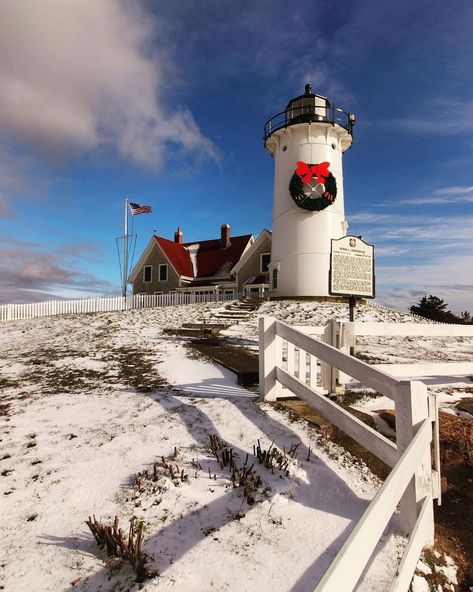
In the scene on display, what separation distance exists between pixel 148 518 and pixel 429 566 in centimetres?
205

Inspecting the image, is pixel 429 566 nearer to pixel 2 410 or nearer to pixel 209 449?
pixel 209 449

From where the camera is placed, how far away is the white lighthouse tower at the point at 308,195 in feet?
80.9

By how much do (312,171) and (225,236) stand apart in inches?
485

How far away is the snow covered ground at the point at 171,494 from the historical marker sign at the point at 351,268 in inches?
181

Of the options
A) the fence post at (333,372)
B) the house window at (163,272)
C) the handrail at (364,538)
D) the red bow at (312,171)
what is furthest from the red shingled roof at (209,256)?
the handrail at (364,538)

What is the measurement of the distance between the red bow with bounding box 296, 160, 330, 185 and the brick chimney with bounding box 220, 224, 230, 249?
1153cm

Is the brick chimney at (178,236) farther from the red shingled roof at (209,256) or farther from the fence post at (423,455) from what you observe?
the fence post at (423,455)

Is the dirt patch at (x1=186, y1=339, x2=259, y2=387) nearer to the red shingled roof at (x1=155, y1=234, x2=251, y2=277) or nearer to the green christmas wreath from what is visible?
the green christmas wreath

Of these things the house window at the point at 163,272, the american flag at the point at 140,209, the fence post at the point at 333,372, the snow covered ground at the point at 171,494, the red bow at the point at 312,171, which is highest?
the red bow at the point at 312,171

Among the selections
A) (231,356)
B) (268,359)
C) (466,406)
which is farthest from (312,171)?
(268,359)

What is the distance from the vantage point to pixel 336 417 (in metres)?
3.73

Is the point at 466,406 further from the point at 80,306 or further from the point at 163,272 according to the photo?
the point at 163,272

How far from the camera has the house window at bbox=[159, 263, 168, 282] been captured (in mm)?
33375

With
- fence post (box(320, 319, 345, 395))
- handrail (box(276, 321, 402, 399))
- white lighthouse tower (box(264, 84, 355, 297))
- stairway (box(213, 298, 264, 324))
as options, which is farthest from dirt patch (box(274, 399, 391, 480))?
white lighthouse tower (box(264, 84, 355, 297))
